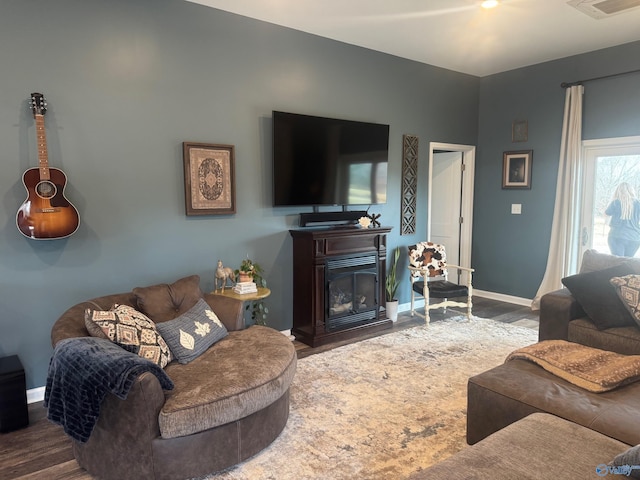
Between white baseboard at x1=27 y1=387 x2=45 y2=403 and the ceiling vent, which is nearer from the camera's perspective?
white baseboard at x1=27 y1=387 x2=45 y2=403

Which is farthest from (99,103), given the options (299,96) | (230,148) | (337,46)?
(337,46)

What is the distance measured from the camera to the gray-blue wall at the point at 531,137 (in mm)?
4652

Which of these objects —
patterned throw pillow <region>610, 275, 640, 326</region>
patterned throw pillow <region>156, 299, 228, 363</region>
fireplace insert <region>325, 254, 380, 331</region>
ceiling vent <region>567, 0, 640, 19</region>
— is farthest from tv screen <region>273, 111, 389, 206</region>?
patterned throw pillow <region>610, 275, 640, 326</region>

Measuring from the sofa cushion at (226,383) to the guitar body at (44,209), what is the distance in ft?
4.07

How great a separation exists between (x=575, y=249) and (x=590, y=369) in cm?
321

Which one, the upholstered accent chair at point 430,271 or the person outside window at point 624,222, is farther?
the upholstered accent chair at point 430,271

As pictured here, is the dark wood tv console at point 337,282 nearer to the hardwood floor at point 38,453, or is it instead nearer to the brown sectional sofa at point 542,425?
the brown sectional sofa at point 542,425

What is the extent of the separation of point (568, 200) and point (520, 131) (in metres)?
1.07

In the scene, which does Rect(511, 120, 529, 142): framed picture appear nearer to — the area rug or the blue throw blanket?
the area rug

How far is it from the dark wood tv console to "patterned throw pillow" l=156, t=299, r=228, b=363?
4.15 feet

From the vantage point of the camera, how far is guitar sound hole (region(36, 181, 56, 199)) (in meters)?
2.83

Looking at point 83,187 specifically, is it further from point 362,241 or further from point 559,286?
point 559,286

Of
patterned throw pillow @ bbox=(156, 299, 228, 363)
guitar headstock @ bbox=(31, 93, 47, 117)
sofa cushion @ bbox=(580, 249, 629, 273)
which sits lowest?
patterned throw pillow @ bbox=(156, 299, 228, 363)

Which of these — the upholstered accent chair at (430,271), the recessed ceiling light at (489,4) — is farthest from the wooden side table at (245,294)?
the recessed ceiling light at (489,4)
